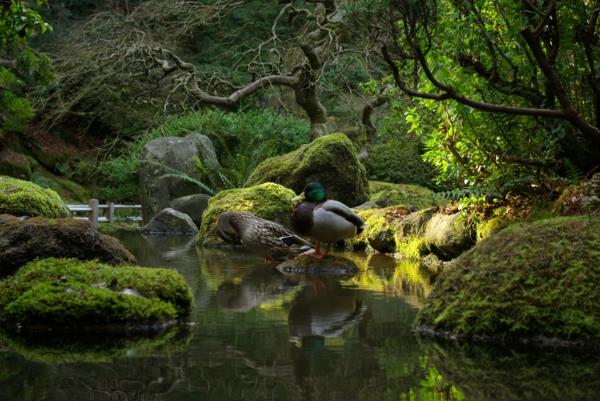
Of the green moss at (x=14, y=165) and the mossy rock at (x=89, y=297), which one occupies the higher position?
the green moss at (x=14, y=165)

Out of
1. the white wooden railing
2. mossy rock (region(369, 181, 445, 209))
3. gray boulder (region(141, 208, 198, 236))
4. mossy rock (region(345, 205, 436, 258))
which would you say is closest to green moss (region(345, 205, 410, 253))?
mossy rock (region(345, 205, 436, 258))

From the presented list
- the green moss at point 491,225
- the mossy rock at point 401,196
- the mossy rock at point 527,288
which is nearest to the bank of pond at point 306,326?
the mossy rock at point 527,288

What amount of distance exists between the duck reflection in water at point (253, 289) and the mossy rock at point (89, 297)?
0.82 metres

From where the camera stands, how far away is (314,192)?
1027 cm

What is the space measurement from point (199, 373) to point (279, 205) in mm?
11174

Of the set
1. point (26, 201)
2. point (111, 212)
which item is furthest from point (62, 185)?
point (26, 201)

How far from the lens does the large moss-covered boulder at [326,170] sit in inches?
702

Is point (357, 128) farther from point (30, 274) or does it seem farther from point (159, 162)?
point (30, 274)

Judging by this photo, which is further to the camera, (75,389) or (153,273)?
(153,273)

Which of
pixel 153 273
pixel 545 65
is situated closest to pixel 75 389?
pixel 153 273

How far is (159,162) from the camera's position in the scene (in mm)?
23266

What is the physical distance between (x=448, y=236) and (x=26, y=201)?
5.63m

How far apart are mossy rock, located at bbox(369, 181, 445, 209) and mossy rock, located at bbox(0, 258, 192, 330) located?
9.01m

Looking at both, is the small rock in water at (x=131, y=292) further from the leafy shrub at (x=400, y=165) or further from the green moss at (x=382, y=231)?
the leafy shrub at (x=400, y=165)
